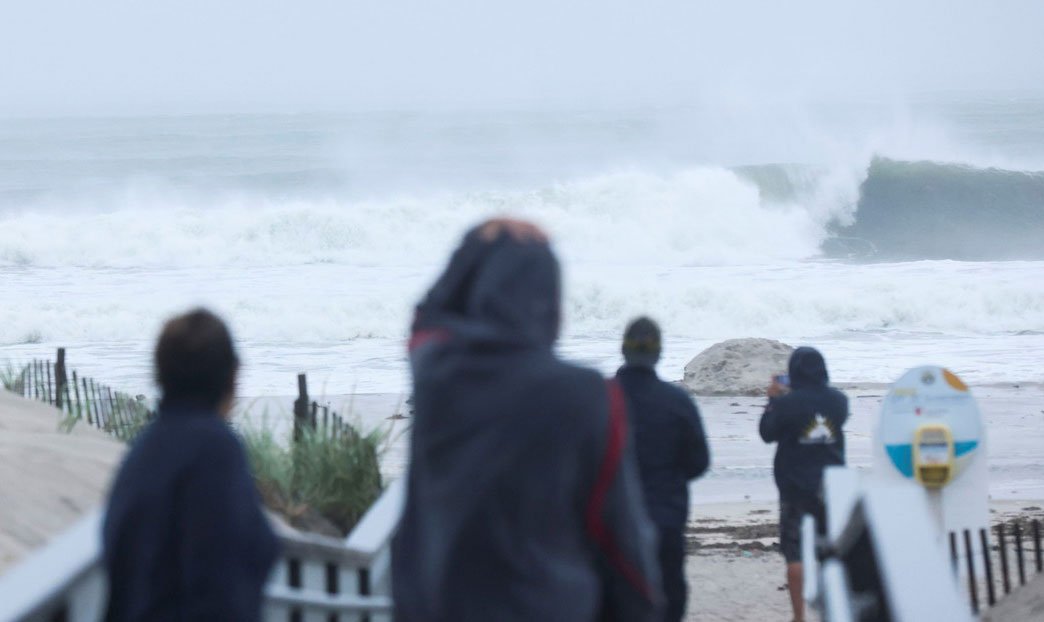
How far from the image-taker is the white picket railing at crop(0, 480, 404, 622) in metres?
2.56

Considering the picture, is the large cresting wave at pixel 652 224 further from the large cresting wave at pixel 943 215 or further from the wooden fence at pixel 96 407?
the wooden fence at pixel 96 407

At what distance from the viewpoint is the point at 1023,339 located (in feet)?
79.2

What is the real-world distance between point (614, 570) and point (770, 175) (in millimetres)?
42843

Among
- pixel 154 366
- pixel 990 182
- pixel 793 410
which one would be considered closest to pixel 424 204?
pixel 990 182

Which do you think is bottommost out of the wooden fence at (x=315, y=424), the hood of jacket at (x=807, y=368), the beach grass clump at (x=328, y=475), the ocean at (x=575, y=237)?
the beach grass clump at (x=328, y=475)

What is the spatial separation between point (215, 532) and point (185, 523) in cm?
5

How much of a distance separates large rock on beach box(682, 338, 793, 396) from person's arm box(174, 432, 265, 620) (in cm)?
1424

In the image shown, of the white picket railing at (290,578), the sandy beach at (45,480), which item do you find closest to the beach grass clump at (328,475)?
the sandy beach at (45,480)

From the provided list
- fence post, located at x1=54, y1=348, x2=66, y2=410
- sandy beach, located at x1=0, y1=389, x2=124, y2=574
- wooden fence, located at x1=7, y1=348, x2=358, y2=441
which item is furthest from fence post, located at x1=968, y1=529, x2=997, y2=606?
fence post, located at x1=54, y1=348, x2=66, y2=410

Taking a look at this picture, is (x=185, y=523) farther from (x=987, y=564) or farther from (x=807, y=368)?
(x=987, y=564)

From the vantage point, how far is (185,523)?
2.47m

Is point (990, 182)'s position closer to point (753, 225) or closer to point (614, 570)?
point (753, 225)

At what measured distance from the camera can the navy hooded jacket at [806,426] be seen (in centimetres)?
657

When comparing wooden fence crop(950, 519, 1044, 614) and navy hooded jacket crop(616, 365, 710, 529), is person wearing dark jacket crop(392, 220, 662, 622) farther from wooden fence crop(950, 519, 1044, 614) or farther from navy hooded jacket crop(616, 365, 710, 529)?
wooden fence crop(950, 519, 1044, 614)
